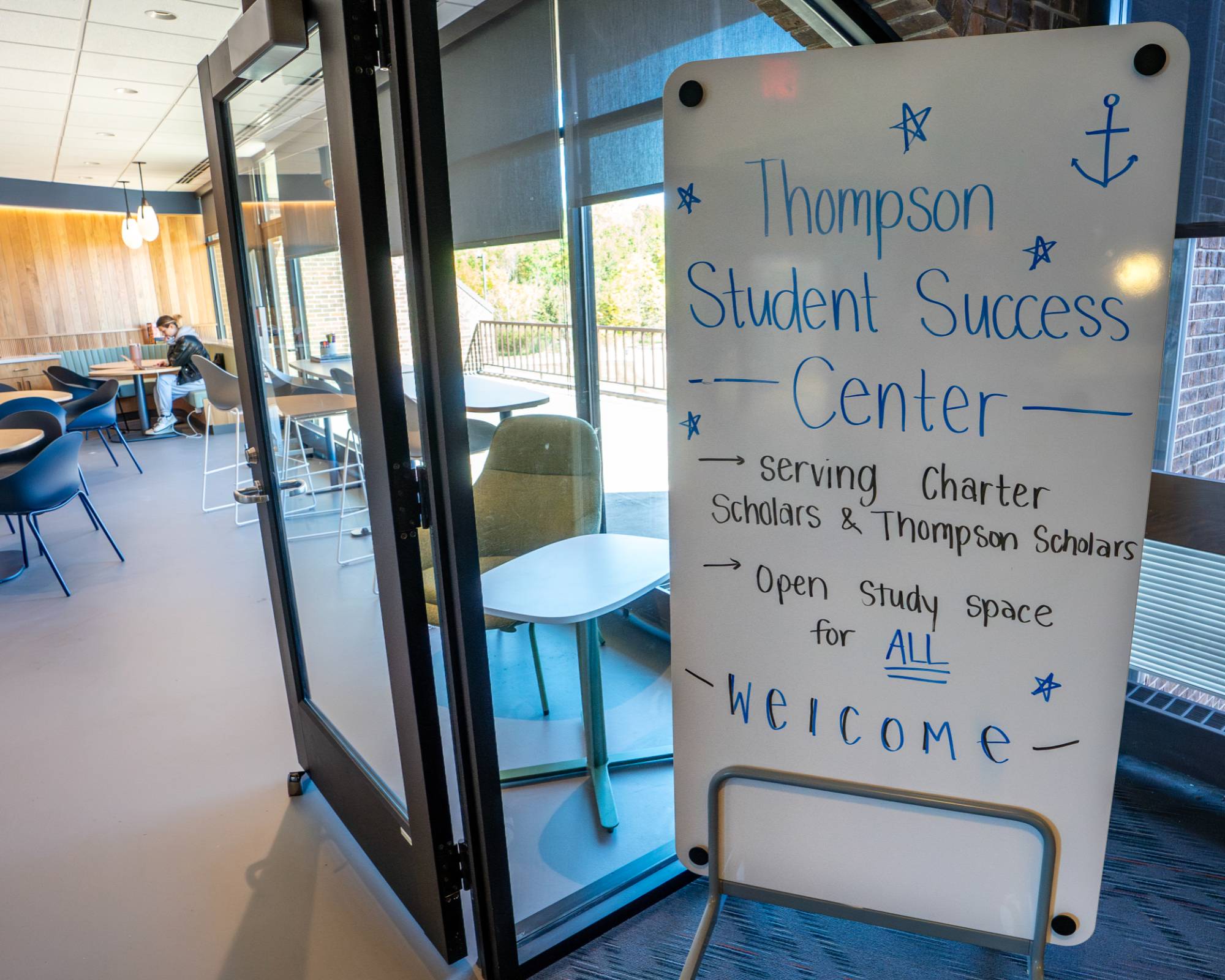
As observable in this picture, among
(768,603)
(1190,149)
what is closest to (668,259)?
(768,603)

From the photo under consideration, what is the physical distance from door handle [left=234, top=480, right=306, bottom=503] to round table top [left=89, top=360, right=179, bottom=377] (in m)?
5.90

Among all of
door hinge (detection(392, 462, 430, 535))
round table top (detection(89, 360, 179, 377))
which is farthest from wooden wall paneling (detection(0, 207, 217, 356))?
door hinge (detection(392, 462, 430, 535))

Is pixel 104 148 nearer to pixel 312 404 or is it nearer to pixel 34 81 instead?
pixel 34 81

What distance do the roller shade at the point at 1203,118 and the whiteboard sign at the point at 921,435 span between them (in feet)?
4.17

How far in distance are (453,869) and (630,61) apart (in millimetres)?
1853

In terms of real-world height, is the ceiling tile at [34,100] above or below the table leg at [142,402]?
above

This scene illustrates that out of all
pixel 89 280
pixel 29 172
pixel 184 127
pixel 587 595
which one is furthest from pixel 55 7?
pixel 89 280

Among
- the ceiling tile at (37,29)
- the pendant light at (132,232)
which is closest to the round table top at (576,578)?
the ceiling tile at (37,29)

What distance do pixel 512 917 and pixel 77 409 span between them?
652 centimetres

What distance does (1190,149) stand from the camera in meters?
2.01

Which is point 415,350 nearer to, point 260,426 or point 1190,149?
point 260,426

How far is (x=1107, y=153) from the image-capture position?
103cm

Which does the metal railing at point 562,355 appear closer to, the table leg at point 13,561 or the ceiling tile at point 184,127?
the table leg at point 13,561

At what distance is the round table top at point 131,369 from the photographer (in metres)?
7.00
